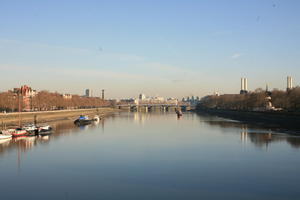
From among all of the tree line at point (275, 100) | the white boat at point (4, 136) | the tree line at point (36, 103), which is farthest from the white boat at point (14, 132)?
the tree line at point (275, 100)

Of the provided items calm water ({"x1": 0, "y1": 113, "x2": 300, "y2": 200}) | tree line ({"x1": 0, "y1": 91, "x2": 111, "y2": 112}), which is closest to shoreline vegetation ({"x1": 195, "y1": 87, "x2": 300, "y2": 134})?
calm water ({"x1": 0, "y1": 113, "x2": 300, "y2": 200})

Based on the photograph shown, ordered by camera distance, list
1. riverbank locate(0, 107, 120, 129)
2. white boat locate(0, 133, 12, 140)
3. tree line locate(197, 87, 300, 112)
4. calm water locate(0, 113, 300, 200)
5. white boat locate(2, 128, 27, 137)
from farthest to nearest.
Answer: tree line locate(197, 87, 300, 112), riverbank locate(0, 107, 120, 129), white boat locate(2, 128, 27, 137), white boat locate(0, 133, 12, 140), calm water locate(0, 113, 300, 200)

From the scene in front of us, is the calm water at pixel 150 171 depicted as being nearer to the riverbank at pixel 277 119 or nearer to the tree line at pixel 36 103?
the riverbank at pixel 277 119

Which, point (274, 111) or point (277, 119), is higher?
point (274, 111)

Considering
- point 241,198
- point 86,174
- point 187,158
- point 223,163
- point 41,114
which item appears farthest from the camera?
point 41,114

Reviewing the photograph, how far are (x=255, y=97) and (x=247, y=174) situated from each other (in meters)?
58.6

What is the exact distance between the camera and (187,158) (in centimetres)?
2273

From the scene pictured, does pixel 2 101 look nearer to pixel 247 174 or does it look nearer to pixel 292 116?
pixel 292 116

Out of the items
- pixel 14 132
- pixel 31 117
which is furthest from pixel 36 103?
pixel 14 132

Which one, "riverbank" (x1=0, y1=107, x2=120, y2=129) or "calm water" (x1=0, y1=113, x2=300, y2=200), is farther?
"riverbank" (x1=0, y1=107, x2=120, y2=129)

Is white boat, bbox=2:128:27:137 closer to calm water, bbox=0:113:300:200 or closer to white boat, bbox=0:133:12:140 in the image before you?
white boat, bbox=0:133:12:140

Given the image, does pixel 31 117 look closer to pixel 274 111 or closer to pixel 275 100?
pixel 274 111

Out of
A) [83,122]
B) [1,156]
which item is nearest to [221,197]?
[1,156]

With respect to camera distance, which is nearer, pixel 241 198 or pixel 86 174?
pixel 241 198
